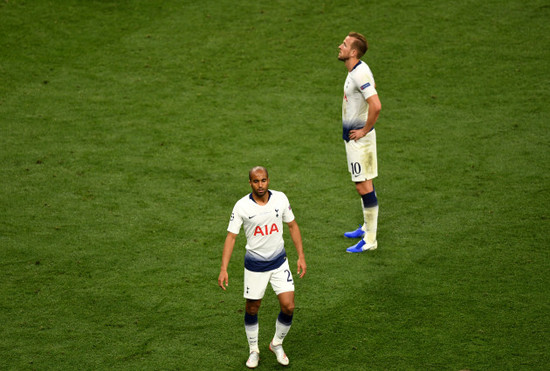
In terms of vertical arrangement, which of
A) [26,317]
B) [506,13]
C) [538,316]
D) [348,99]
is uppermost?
[506,13]

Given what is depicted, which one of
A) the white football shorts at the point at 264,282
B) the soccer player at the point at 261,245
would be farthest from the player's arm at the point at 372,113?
the white football shorts at the point at 264,282

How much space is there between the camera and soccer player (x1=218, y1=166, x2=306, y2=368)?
6012mm

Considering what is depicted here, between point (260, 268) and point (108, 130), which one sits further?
point (108, 130)

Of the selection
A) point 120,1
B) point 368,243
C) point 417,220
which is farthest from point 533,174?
point 120,1

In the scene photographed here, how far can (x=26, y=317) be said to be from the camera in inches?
276

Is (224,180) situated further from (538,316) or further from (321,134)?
(538,316)

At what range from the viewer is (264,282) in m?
6.16

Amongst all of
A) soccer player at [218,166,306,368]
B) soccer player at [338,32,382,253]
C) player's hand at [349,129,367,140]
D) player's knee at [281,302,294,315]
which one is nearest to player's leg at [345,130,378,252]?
soccer player at [338,32,382,253]

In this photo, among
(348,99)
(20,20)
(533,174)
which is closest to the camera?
(348,99)

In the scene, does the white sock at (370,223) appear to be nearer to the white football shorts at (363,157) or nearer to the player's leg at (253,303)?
the white football shorts at (363,157)

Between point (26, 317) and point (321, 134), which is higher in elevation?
point (321, 134)

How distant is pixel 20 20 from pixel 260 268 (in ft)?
36.4

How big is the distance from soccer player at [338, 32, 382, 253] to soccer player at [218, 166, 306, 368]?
2.20m

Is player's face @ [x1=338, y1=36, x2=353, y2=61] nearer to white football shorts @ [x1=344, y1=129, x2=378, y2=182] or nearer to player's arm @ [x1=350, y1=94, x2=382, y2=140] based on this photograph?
player's arm @ [x1=350, y1=94, x2=382, y2=140]
